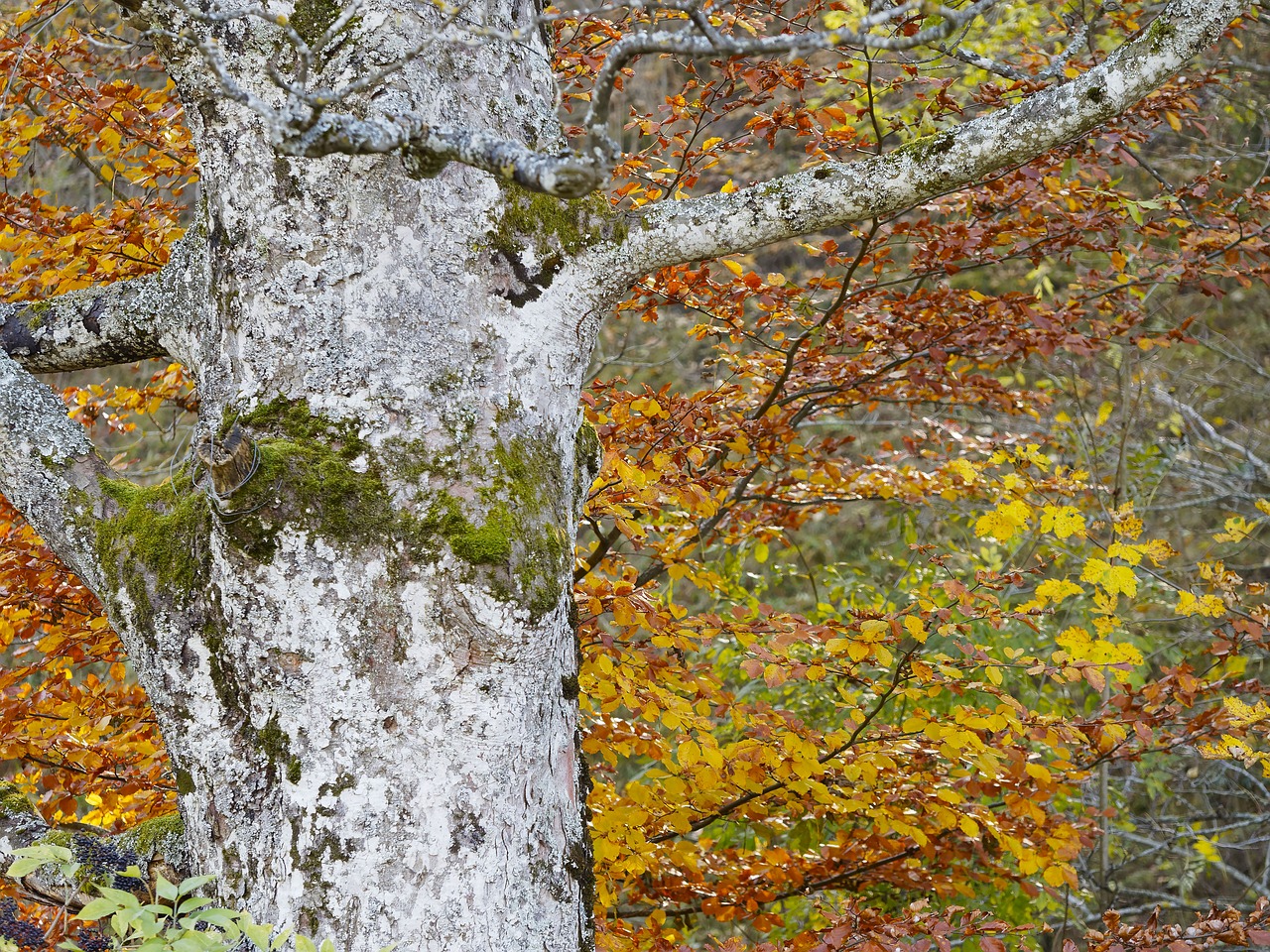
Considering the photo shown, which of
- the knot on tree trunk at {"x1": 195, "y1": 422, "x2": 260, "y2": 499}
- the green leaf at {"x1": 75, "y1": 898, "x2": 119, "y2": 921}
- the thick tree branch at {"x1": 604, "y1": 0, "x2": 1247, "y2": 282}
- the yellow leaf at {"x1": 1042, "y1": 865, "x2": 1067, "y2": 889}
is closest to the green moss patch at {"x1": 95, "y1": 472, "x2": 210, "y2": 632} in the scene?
the knot on tree trunk at {"x1": 195, "y1": 422, "x2": 260, "y2": 499}

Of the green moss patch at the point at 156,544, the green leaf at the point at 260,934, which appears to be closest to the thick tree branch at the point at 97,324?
the green moss patch at the point at 156,544

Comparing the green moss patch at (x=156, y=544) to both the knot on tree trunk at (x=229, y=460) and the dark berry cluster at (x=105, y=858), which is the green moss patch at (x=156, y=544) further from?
the dark berry cluster at (x=105, y=858)

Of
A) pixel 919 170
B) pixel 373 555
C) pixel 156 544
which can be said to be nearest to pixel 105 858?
pixel 156 544

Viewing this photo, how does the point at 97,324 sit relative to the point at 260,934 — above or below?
above

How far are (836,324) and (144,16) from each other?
7.74ft

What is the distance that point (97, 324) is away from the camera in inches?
92.1

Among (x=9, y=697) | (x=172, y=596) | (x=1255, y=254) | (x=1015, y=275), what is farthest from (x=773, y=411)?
(x=1015, y=275)

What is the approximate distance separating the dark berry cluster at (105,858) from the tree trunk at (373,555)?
0.26 metres

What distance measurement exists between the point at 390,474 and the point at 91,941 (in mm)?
1278

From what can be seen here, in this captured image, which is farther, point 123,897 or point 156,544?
point 156,544

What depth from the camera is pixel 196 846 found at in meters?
1.89

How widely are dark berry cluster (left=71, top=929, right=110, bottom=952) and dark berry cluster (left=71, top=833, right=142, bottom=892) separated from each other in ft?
0.40

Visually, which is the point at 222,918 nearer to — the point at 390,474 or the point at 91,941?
the point at 390,474

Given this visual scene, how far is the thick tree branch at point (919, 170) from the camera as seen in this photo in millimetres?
1941
